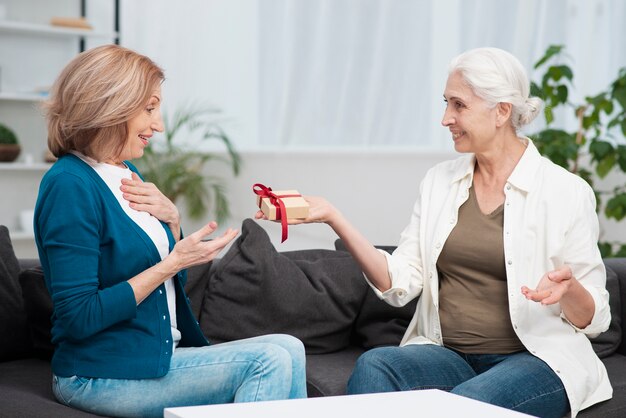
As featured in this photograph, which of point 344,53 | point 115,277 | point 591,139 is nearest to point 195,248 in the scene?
point 115,277

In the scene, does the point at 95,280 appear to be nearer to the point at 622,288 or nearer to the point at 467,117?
→ the point at 467,117

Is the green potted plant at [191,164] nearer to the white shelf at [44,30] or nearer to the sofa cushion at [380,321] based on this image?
the white shelf at [44,30]

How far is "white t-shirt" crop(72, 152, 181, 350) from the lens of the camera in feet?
6.62

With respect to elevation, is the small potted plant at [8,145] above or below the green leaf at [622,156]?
below

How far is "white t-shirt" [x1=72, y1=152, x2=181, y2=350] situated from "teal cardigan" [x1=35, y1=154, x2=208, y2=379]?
1.2 inches

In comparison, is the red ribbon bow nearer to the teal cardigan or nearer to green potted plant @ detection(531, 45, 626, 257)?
the teal cardigan

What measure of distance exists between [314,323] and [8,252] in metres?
0.90

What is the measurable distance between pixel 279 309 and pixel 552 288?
92 cm

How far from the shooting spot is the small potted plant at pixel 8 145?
5336mm

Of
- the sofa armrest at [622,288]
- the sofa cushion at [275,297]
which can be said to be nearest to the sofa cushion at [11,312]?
the sofa cushion at [275,297]

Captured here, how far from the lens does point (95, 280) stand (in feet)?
6.13

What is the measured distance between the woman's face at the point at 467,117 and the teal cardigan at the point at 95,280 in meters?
0.83

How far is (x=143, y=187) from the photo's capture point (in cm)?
206

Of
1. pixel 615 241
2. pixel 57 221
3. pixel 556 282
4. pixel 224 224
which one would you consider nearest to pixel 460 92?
pixel 556 282
